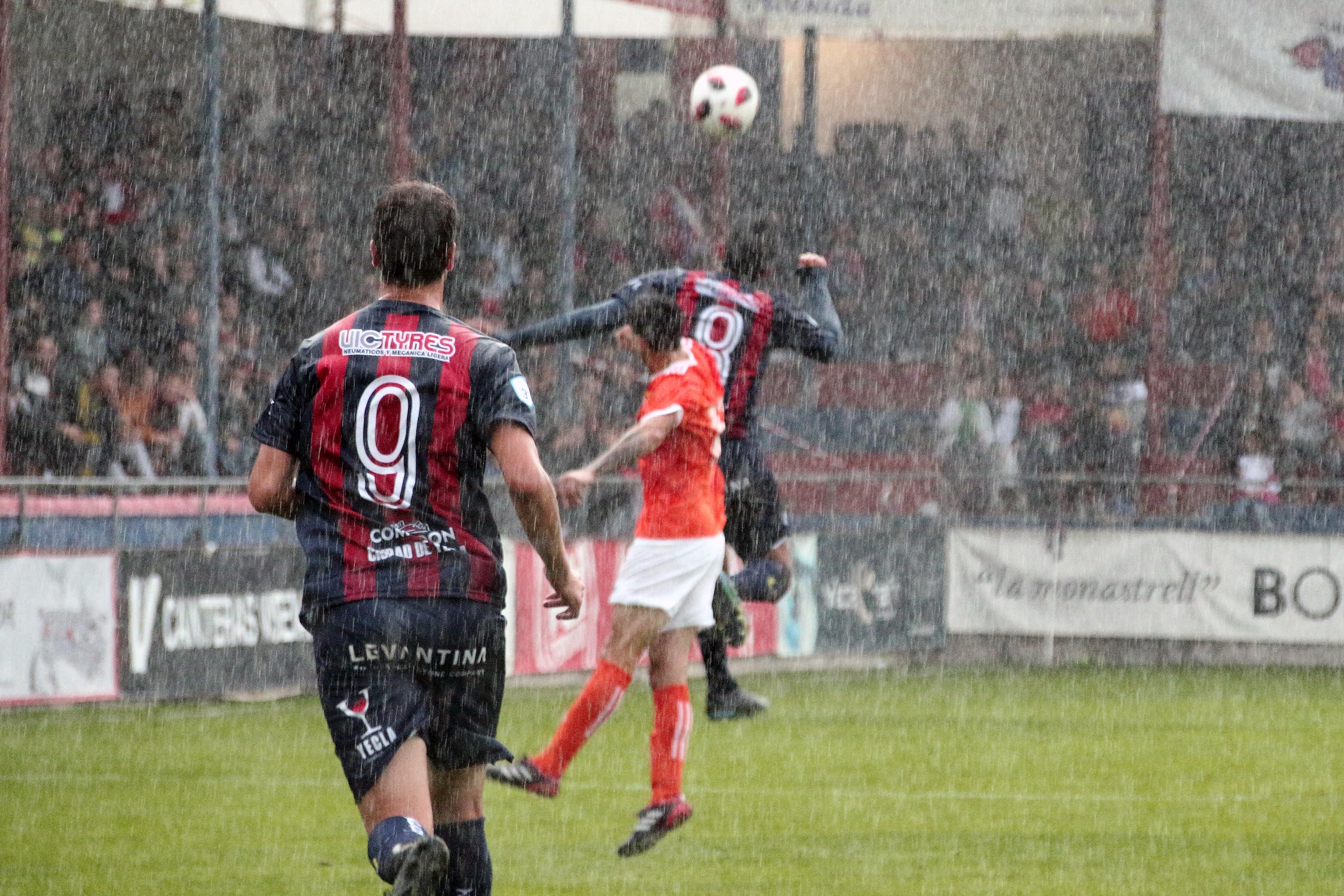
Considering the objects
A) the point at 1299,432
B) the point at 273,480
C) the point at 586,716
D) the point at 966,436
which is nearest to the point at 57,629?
the point at 586,716

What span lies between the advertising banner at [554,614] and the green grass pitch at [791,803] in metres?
0.39

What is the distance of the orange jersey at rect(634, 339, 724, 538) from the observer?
788 centimetres

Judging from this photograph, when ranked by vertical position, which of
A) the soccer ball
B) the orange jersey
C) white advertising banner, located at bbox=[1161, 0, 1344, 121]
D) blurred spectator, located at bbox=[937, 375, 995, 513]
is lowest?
blurred spectator, located at bbox=[937, 375, 995, 513]

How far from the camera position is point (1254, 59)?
18297 mm

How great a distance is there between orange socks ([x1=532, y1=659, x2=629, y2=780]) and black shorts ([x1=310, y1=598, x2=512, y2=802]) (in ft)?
9.16

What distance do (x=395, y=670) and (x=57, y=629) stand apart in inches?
302

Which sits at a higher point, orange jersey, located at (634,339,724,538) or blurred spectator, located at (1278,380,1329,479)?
orange jersey, located at (634,339,724,538)

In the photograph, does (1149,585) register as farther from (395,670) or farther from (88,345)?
(395,670)

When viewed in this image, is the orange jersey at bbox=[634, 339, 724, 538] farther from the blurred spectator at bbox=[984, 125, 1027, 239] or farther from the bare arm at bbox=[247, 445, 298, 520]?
the blurred spectator at bbox=[984, 125, 1027, 239]

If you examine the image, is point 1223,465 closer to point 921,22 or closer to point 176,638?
point 921,22

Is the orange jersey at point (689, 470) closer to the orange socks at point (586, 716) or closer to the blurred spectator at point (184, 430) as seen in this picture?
the orange socks at point (586, 716)

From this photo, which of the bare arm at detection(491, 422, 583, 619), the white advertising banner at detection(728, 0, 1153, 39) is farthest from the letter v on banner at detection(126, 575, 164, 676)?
the white advertising banner at detection(728, 0, 1153, 39)

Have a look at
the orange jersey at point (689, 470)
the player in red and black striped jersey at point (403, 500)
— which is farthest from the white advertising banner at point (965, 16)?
the player in red and black striped jersey at point (403, 500)

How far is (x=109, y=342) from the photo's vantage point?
1530 centimetres
